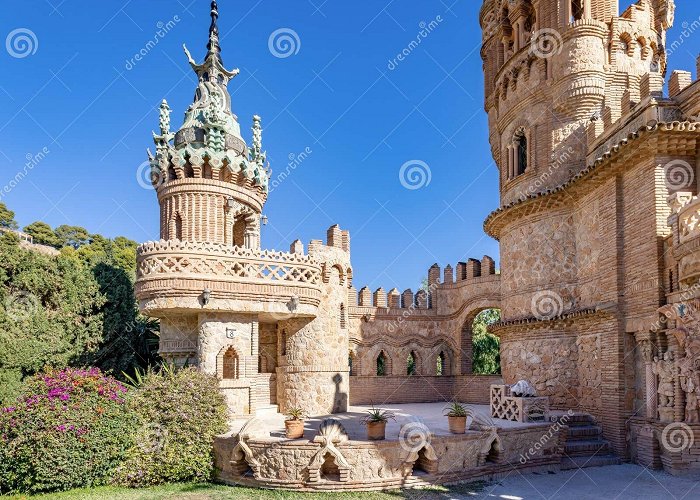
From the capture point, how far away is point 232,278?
15195mm

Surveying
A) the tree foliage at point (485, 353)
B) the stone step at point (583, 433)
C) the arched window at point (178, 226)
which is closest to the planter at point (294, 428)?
the stone step at point (583, 433)

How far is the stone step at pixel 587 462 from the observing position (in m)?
12.6

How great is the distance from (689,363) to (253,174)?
14.2 metres

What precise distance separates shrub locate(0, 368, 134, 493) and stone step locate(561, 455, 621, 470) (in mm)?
10095

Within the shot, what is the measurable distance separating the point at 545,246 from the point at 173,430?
11.7 meters

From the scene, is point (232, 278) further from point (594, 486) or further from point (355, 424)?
point (594, 486)

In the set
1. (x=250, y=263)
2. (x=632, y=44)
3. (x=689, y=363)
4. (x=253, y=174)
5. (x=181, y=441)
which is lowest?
(x=181, y=441)

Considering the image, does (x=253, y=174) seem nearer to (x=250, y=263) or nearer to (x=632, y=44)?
(x=250, y=263)

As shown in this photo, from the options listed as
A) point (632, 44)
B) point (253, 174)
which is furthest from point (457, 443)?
point (632, 44)

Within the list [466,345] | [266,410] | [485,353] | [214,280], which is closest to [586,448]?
[266,410]

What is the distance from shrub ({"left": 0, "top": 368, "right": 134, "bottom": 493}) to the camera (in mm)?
11148

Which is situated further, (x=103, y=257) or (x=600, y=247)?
(x=103, y=257)

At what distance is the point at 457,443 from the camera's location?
1159 centimetres

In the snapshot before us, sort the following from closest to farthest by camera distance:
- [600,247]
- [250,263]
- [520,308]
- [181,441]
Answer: [181,441] → [600,247] → [250,263] → [520,308]
